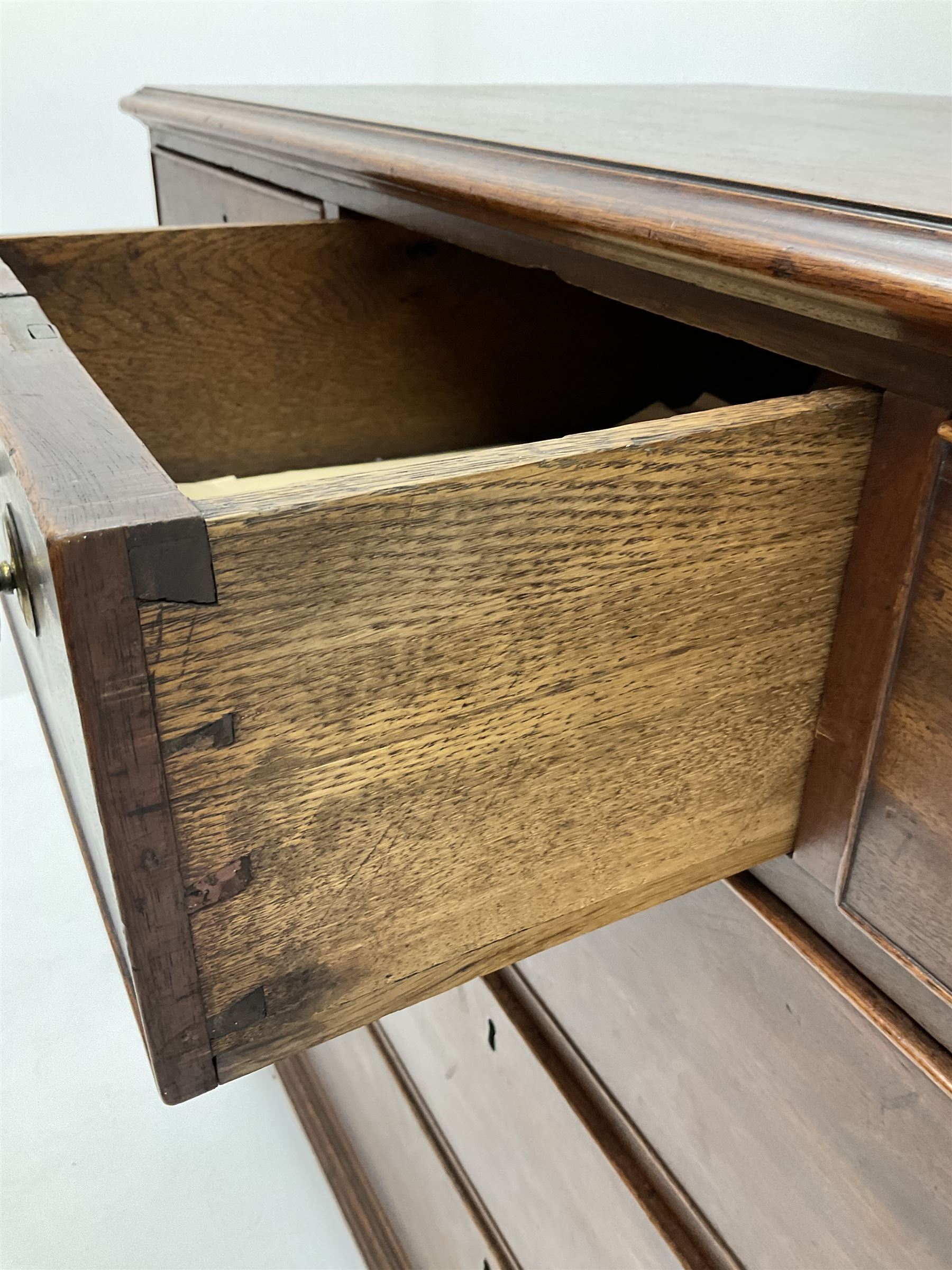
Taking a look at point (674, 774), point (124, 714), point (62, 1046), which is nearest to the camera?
point (124, 714)

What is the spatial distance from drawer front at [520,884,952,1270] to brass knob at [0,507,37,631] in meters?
0.30

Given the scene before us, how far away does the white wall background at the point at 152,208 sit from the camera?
83 centimetres

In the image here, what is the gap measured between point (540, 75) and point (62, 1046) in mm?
1184

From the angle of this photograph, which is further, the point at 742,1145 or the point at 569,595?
the point at 742,1145

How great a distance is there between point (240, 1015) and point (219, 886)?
50 mm

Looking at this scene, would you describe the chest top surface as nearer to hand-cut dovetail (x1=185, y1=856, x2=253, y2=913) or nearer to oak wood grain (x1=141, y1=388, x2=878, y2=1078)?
oak wood grain (x1=141, y1=388, x2=878, y2=1078)

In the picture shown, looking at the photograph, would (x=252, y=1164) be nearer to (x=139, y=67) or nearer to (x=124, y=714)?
(x=124, y=714)

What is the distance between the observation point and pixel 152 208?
1.53m

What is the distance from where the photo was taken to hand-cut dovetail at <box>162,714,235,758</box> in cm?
26

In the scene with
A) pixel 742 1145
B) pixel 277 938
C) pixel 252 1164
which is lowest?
pixel 252 1164

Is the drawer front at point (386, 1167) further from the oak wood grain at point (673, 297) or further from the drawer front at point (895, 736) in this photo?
the oak wood grain at point (673, 297)

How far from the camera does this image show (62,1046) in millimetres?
996

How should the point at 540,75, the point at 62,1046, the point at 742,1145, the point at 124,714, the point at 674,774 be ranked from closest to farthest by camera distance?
1. the point at 124,714
2. the point at 674,774
3. the point at 742,1145
4. the point at 62,1046
5. the point at 540,75

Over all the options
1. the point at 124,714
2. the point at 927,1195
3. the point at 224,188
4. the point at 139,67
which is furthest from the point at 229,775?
the point at 139,67
